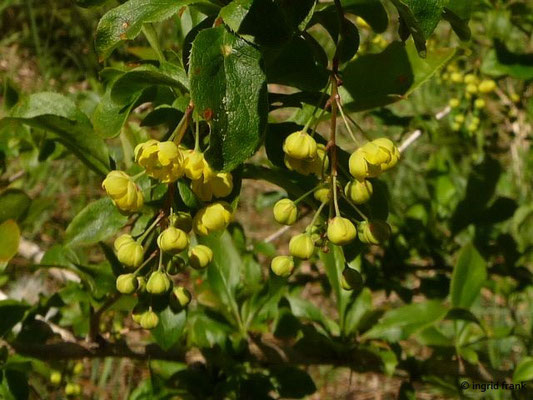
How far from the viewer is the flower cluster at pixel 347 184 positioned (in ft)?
3.10

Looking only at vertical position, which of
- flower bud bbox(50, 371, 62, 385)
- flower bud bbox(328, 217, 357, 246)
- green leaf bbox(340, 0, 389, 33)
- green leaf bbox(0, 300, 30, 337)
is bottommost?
flower bud bbox(50, 371, 62, 385)

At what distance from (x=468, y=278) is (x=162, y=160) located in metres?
0.96

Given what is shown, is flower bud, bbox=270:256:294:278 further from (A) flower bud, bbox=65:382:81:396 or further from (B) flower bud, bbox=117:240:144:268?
(A) flower bud, bbox=65:382:81:396

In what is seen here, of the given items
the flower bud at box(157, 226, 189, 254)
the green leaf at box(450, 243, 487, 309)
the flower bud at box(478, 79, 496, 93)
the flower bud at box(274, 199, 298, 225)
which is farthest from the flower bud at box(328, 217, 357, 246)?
the flower bud at box(478, 79, 496, 93)

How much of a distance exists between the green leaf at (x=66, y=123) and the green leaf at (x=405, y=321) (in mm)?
723

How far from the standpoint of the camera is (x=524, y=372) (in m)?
1.49

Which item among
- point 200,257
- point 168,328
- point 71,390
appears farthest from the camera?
point 71,390

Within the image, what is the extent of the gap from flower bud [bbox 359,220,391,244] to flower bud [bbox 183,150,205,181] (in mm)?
259

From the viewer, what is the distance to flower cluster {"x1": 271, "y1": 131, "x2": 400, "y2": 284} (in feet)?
3.10

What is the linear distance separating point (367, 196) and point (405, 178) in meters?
2.40

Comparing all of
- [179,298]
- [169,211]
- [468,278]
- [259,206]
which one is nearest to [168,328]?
[179,298]

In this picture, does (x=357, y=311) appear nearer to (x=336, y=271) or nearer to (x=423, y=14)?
(x=336, y=271)

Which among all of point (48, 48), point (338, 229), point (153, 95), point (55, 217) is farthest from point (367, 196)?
point (48, 48)

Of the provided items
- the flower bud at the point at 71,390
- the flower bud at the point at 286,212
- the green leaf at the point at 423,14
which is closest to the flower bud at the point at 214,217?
the flower bud at the point at 286,212
